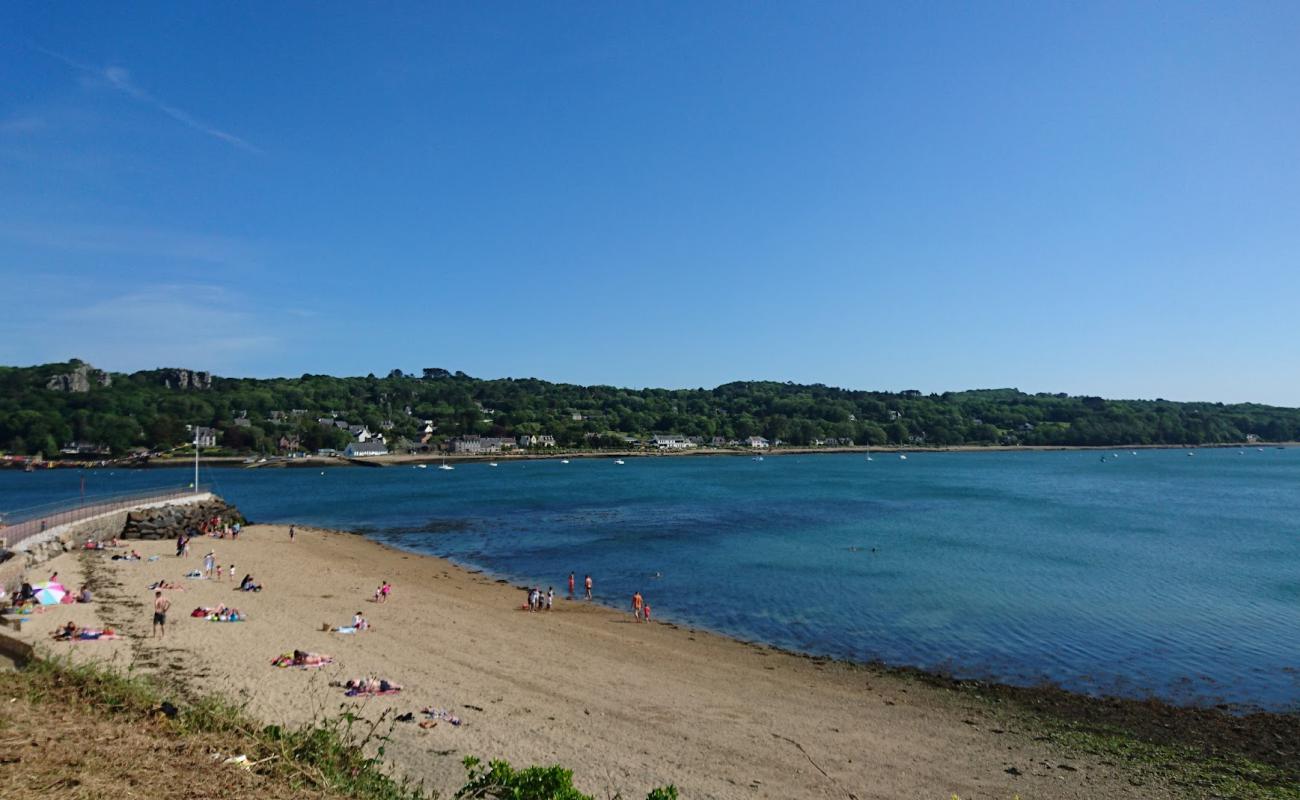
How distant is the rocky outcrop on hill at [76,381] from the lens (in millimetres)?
151875

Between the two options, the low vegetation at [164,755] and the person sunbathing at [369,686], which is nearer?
the low vegetation at [164,755]

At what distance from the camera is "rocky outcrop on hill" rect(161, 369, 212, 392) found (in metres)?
177

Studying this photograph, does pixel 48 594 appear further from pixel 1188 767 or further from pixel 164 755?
pixel 1188 767

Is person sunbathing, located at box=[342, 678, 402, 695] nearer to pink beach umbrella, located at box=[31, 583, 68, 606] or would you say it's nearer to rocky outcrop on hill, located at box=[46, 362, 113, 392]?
pink beach umbrella, located at box=[31, 583, 68, 606]

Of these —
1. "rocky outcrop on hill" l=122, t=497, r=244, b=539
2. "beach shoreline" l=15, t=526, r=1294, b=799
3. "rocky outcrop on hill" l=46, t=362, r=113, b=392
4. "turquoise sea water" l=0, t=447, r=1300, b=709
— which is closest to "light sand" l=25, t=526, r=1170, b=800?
"beach shoreline" l=15, t=526, r=1294, b=799

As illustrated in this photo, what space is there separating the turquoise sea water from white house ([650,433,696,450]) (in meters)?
81.9

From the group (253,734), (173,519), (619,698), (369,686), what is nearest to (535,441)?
(173,519)

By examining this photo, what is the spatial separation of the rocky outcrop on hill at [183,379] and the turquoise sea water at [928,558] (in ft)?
303

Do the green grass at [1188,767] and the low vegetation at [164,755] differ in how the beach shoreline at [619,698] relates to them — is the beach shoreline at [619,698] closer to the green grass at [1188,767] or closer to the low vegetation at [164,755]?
the green grass at [1188,767]

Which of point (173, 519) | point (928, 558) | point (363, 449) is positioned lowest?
point (928, 558)

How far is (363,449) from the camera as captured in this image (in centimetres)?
14350

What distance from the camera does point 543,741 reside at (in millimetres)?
13023

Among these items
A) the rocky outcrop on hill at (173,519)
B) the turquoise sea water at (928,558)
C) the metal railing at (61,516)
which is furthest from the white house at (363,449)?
the rocky outcrop on hill at (173,519)

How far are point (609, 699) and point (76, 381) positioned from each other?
597 ft
